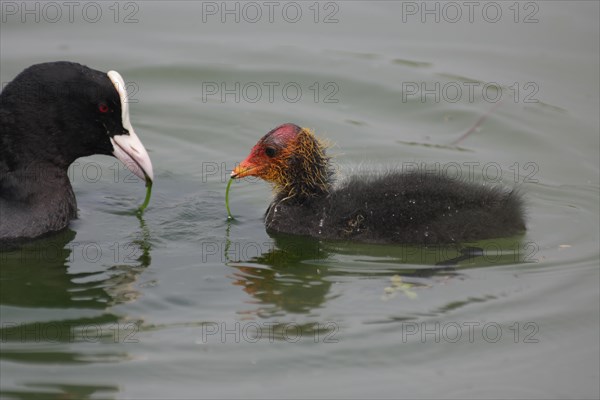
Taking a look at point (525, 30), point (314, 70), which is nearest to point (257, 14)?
point (314, 70)

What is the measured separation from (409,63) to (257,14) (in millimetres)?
2022

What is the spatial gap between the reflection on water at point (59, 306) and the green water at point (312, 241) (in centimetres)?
2

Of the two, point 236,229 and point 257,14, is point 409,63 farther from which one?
point 236,229

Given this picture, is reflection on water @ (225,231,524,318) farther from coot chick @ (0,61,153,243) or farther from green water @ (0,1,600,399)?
coot chick @ (0,61,153,243)

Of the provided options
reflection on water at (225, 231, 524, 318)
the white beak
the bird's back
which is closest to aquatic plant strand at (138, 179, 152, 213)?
the white beak

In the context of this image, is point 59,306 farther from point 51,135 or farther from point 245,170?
point 245,170

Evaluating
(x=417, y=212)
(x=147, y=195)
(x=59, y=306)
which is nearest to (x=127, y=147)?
(x=147, y=195)

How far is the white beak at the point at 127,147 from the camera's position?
28.1 ft

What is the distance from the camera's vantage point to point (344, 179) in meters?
9.11

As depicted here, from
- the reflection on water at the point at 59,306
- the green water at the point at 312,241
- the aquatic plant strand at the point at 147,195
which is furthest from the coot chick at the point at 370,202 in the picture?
the reflection on water at the point at 59,306

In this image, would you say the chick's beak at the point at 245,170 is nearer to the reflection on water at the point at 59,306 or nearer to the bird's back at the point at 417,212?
the bird's back at the point at 417,212

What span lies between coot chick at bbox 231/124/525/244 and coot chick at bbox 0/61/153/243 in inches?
39.8

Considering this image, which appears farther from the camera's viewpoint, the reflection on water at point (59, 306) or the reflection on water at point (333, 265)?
the reflection on water at point (333, 265)

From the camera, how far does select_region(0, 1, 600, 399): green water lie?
705 centimetres
